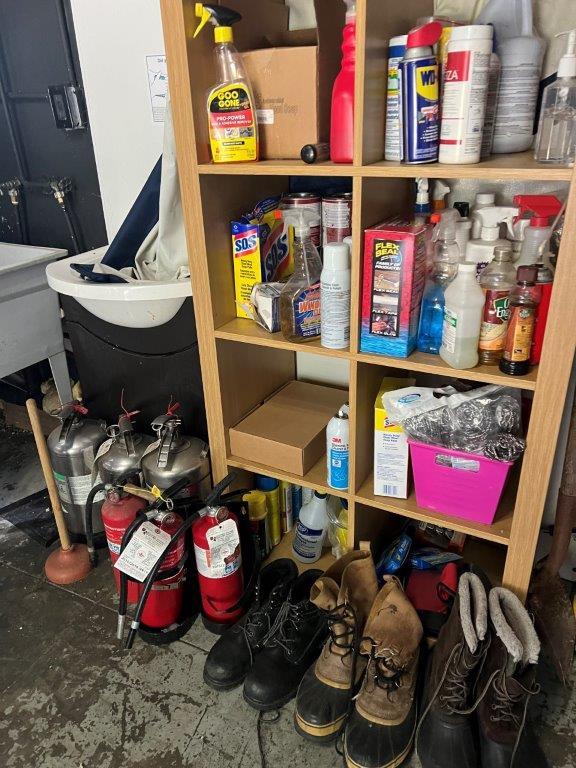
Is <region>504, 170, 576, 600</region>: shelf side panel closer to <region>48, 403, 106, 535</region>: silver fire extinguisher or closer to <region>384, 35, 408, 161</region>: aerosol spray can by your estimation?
<region>384, 35, 408, 161</region>: aerosol spray can

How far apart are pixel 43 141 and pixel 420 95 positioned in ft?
4.83

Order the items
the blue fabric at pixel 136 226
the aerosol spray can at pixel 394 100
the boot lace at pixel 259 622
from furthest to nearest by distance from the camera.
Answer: the blue fabric at pixel 136 226 → the boot lace at pixel 259 622 → the aerosol spray can at pixel 394 100

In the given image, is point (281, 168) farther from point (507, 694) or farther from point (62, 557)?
point (62, 557)

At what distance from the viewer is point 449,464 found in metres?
1.15

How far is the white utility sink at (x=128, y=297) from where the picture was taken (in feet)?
4.21

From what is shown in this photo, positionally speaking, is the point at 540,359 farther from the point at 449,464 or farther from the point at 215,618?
the point at 215,618

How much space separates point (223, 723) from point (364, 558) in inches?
18.7

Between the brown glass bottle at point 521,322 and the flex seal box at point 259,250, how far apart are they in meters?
0.54

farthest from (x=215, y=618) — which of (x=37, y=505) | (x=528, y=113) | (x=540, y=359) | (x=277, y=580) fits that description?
(x=528, y=113)

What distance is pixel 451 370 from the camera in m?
1.05

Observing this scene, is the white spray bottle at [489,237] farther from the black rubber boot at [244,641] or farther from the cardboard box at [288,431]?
the black rubber boot at [244,641]

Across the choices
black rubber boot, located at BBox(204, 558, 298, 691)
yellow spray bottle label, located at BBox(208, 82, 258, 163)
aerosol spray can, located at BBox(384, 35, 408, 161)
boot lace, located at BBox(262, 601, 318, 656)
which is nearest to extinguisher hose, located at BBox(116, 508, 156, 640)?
black rubber boot, located at BBox(204, 558, 298, 691)

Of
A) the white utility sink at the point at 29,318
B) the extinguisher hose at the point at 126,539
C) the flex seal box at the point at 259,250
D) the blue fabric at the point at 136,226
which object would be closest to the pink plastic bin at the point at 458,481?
the flex seal box at the point at 259,250

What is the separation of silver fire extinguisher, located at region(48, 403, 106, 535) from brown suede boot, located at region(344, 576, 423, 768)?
92 cm
